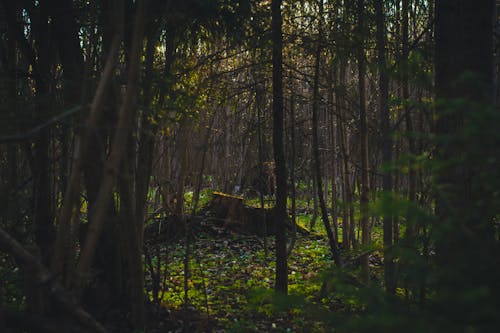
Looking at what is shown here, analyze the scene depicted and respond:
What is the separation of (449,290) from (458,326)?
0.11 meters

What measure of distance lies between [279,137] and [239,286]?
8.44 ft

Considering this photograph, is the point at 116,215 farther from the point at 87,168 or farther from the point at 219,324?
the point at 219,324

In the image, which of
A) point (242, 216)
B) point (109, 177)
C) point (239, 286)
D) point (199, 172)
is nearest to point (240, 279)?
point (239, 286)

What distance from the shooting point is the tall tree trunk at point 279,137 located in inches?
195

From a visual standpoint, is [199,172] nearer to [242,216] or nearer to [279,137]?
[279,137]

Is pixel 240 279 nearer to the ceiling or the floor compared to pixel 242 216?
nearer to the floor

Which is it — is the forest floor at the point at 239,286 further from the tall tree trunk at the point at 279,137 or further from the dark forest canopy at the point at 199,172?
the tall tree trunk at the point at 279,137

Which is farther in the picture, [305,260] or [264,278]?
[305,260]

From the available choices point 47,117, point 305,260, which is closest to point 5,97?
point 47,117

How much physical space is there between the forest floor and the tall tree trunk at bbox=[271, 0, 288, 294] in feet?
1.35

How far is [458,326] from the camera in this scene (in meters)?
1.54

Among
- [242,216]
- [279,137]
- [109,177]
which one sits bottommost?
[242,216]

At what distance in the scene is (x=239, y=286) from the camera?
6.84 m

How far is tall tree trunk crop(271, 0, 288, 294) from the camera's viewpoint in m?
4.96
